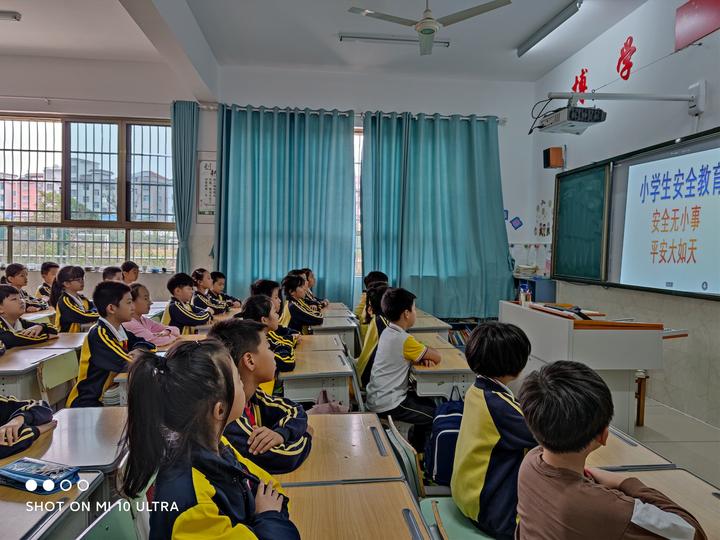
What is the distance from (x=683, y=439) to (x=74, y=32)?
630 cm

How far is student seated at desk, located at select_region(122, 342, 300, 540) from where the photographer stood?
0.81 meters

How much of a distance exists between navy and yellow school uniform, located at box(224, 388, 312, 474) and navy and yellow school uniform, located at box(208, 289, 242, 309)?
10.7 ft

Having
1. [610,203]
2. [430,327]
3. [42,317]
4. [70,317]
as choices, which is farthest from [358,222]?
[42,317]

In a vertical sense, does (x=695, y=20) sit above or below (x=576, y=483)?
above

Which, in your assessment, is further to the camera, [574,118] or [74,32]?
[74,32]

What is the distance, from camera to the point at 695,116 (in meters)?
3.33

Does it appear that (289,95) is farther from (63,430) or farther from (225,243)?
(63,430)

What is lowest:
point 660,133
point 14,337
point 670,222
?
point 14,337

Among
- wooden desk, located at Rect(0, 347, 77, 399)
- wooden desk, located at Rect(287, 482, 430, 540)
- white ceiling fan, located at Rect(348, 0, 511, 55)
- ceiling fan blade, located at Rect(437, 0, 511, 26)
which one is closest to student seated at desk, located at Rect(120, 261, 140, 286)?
wooden desk, located at Rect(0, 347, 77, 399)

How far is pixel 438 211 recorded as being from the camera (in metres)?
5.72

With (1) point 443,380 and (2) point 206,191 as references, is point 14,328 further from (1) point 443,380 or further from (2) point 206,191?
(2) point 206,191

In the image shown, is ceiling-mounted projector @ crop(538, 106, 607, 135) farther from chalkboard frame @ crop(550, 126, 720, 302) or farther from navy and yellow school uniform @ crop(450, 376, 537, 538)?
navy and yellow school uniform @ crop(450, 376, 537, 538)

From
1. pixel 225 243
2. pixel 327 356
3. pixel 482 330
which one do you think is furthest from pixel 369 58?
pixel 482 330

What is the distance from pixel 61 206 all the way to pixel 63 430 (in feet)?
16.5
